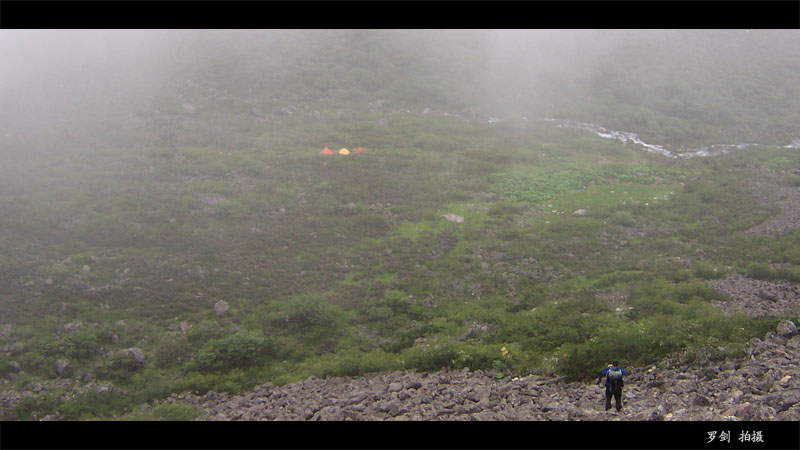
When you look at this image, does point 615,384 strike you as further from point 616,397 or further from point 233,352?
point 233,352

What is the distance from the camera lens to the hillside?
17078 millimetres

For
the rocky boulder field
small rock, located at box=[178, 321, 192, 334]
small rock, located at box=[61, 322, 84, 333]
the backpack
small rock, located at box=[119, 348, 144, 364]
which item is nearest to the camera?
the rocky boulder field

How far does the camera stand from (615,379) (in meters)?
12.1

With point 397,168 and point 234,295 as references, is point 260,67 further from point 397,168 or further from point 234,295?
point 234,295

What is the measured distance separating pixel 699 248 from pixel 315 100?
3056 cm

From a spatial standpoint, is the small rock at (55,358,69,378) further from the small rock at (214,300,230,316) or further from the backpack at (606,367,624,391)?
the backpack at (606,367,624,391)

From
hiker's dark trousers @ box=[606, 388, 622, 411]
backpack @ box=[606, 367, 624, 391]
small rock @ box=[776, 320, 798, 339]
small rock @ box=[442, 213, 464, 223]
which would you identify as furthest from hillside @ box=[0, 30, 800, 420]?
backpack @ box=[606, 367, 624, 391]

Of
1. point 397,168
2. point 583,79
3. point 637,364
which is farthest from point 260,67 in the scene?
point 637,364

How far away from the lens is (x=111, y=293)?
67.1ft

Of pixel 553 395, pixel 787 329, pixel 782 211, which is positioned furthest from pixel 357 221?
pixel 782 211

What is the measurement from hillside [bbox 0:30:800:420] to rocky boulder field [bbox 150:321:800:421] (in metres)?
0.59

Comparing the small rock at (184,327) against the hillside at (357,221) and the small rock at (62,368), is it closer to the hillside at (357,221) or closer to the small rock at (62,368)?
the hillside at (357,221)

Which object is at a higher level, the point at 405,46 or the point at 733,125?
the point at 405,46

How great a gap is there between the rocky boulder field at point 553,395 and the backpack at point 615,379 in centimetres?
59
